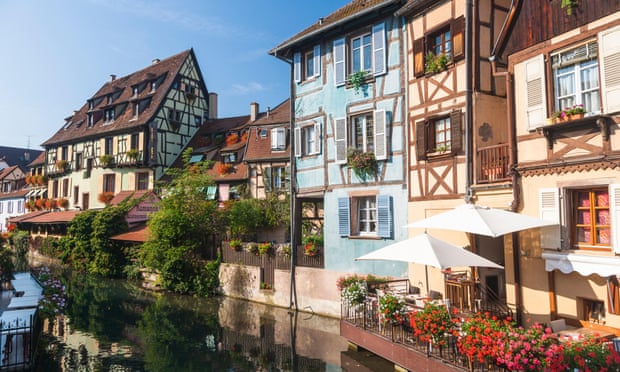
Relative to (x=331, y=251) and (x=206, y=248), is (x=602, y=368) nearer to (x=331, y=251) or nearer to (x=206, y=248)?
(x=331, y=251)

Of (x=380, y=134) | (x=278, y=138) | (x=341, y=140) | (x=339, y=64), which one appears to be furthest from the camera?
(x=278, y=138)

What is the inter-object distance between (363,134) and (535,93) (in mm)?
6423

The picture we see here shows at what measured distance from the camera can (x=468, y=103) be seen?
1159cm

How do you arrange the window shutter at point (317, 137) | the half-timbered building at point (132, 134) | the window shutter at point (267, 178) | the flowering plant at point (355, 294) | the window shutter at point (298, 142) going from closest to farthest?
the flowering plant at point (355, 294) → the window shutter at point (317, 137) → the window shutter at point (298, 142) → the window shutter at point (267, 178) → the half-timbered building at point (132, 134)

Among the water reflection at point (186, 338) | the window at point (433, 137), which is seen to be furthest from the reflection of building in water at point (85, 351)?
the window at point (433, 137)

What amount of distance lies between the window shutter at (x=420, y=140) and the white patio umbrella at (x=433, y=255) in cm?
421

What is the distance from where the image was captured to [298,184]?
→ 17.6 m

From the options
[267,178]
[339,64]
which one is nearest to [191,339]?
[339,64]

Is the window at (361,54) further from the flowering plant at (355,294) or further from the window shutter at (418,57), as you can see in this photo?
the flowering plant at (355,294)

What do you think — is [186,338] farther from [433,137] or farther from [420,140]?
[433,137]

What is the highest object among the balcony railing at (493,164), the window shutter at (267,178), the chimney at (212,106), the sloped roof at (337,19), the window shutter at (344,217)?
the chimney at (212,106)

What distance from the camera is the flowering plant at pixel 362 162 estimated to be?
14641 millimetres

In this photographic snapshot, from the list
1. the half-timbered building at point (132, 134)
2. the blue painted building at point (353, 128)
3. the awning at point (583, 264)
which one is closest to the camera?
the awning at point (583, 264)

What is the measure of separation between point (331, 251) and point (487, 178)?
255 inches
